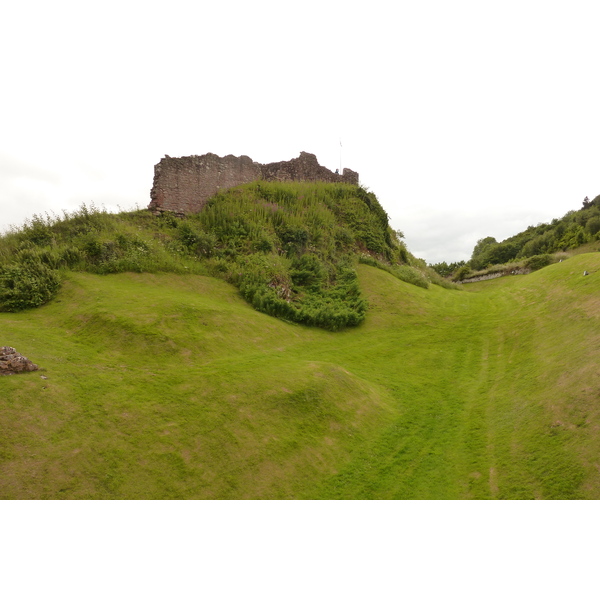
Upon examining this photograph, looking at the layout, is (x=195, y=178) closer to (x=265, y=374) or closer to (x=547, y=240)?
(x=265, y=374)

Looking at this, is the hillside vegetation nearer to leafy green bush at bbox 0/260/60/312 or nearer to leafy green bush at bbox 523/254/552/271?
leafy green bush at bbox 0/260/60/312

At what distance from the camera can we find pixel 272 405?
9.41 metres

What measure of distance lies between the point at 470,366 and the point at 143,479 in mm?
11340

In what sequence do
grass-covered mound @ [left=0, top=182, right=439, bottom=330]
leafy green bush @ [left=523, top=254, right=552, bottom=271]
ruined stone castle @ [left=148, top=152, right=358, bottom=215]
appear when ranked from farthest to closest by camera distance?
leafy green bush @ [left=523, top=254, right=552, bottom=271], ruined stone castle @ [left=148, top=152, right=358, bottom=215], grass-covered mound @ [left=0, top=182, right=439, bottom=330]

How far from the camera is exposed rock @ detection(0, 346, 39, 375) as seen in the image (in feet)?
26.1

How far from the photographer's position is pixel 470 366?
45.3 ft

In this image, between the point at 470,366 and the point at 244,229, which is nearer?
the point at 470,366

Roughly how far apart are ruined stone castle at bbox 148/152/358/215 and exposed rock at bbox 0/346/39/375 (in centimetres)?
1399

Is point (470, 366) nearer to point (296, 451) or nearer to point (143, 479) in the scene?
point (296, 451)

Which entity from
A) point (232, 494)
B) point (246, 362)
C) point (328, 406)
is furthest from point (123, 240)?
point (232, 494)

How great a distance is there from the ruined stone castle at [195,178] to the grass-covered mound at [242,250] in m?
0.75

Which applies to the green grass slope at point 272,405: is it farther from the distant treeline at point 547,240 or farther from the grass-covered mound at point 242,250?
the distant treeline at point 547,240

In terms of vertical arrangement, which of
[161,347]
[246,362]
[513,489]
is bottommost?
[513,489]

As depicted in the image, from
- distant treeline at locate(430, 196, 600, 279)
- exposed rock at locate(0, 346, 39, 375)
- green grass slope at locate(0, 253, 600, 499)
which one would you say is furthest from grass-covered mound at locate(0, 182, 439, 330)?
distant treeline at locate(430, 196, 600, 279)
